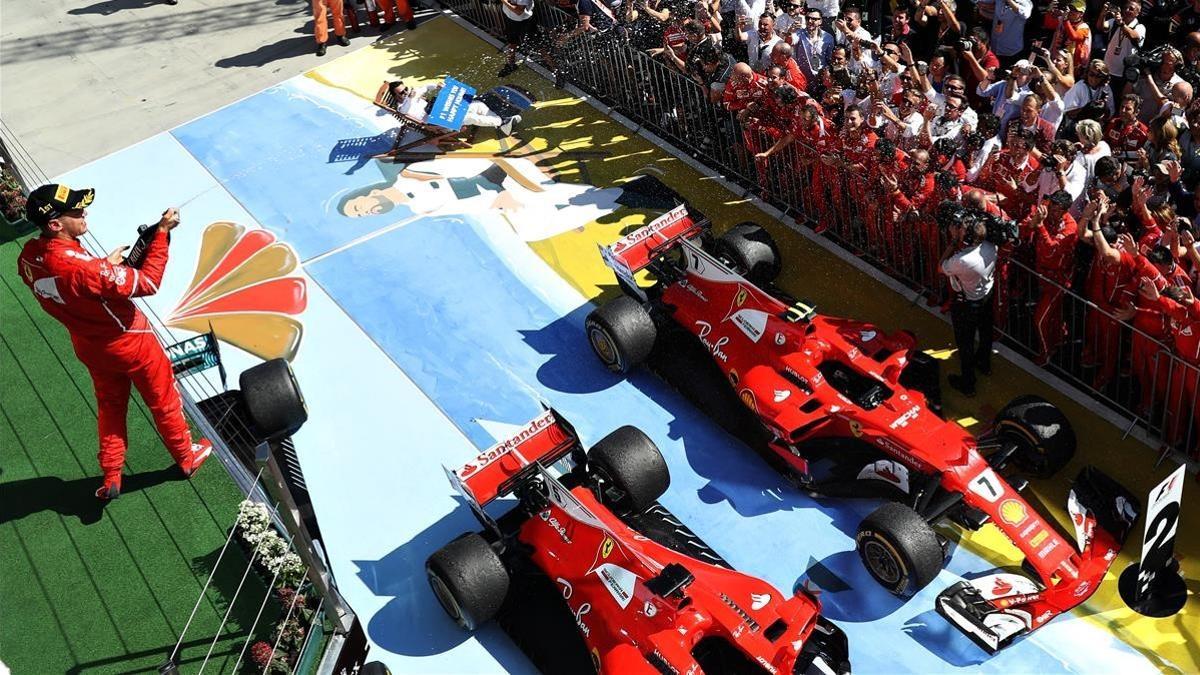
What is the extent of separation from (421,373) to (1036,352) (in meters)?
5.41

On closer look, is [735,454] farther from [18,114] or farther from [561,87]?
[18,114]

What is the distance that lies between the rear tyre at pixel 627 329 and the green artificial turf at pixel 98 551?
3299 mm

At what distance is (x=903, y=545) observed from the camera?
316 inches

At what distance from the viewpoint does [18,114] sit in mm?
16266

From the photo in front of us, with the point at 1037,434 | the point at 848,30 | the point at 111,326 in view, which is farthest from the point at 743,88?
the point at 111,326

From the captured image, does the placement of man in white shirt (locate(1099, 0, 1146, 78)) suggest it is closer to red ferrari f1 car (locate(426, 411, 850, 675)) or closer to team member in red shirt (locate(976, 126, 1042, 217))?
team member in red shirt (locate(976, 126, 1042, 217))

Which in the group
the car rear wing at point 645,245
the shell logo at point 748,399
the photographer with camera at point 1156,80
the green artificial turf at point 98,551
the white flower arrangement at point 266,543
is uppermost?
the photographer with camera at point 1156,80

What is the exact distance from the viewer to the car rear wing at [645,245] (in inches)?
422

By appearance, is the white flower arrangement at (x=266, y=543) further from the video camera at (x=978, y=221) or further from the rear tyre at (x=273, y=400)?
the video camera at (x=978, y=221)

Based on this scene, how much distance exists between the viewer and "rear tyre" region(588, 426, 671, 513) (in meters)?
8.70

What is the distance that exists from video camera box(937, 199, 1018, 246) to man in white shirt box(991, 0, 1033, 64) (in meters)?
4.10


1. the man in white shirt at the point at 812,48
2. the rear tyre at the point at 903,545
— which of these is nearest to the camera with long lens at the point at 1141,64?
the man in white shirt at the point at 812,48

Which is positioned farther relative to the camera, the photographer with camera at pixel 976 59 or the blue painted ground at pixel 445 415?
the photographer with camera at pixel 976 59

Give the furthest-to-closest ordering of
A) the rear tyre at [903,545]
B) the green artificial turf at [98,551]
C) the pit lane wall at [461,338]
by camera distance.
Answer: the pit lane wall at [461,338]
the green artificial turf at [98,551]
the rear tyre at [903,545]
